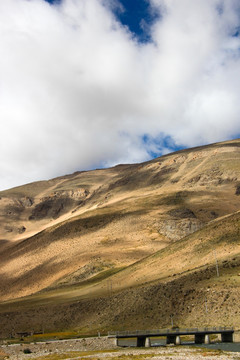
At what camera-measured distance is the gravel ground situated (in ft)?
150

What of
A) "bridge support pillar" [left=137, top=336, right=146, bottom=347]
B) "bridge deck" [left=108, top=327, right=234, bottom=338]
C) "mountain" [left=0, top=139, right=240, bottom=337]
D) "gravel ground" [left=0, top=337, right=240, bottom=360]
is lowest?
"gravel ground" [left=0, top=337, right=240, bottom=360]

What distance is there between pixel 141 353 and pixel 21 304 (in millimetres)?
64407

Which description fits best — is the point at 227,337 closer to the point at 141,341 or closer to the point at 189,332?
the point at 189,332

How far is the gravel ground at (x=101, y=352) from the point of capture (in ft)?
150

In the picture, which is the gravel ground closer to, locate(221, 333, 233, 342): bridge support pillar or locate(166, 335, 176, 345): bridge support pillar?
locate(166, 335, 176, 345): bridge support pillar

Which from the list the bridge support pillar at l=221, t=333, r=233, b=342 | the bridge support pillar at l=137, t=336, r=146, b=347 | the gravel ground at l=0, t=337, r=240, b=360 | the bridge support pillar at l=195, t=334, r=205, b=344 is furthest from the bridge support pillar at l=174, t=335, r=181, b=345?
the bridge support pillar at l=221, t=333, r=233, b=342

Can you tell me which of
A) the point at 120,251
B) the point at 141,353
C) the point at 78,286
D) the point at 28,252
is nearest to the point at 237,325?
the point at 141,353

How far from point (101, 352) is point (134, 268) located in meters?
53.5

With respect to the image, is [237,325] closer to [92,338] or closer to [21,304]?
[92,338]

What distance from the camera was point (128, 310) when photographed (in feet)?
246

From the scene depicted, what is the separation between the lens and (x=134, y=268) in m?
106

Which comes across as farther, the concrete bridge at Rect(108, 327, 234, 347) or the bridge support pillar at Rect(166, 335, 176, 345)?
the bridge support pillar at Rect(166, 335, 176, 345)

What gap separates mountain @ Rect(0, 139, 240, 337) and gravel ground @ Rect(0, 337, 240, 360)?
1175 centimetres

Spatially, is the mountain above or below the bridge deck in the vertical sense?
above
